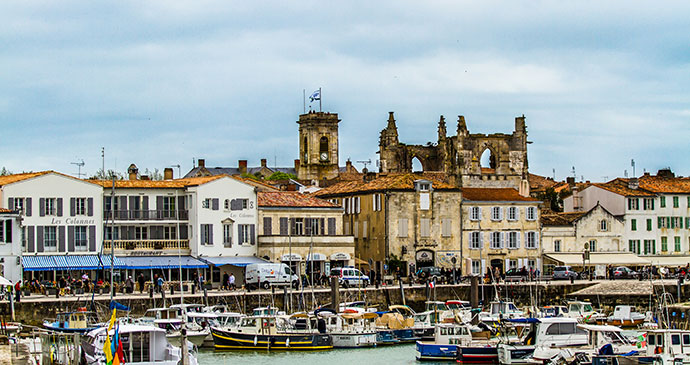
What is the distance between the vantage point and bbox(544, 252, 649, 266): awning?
8638 cm

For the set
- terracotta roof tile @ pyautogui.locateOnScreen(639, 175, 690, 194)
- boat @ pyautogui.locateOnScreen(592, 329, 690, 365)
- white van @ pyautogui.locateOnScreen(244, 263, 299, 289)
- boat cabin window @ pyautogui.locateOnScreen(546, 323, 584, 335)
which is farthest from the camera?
terracotta roof tile @ pyautogui.locateOnScreen(639, 175, 690, 194)

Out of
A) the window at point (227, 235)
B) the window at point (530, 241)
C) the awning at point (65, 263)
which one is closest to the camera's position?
the awning at point (65, 263)

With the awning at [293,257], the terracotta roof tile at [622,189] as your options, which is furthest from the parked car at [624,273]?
the awning at [293,257]

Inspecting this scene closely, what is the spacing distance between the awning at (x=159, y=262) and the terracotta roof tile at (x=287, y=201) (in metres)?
6.92

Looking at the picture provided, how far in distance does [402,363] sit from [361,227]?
32.7 metres

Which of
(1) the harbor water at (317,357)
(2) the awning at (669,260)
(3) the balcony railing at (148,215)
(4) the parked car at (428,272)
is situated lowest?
(1) the harbor water at (317,357)

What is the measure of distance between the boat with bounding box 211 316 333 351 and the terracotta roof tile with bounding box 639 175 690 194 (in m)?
42.3

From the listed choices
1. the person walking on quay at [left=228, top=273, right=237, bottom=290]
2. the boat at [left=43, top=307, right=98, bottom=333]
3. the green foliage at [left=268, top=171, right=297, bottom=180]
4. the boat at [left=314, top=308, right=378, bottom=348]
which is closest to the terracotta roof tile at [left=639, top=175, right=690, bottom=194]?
the person walking on quay at [left=228, top=273, right=237, bottom=290]

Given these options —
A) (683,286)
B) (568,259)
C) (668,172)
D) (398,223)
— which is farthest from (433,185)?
(668,172)

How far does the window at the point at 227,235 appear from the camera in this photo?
77.9 m

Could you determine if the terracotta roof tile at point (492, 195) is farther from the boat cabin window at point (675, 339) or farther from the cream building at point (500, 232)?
the boat cabin window at point (675, 339)

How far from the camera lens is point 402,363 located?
177ft

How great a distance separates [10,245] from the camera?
7012 centimetres

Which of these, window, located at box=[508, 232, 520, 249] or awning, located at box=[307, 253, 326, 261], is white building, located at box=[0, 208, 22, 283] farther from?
window, located at box=[508, 232, 520, 249]
